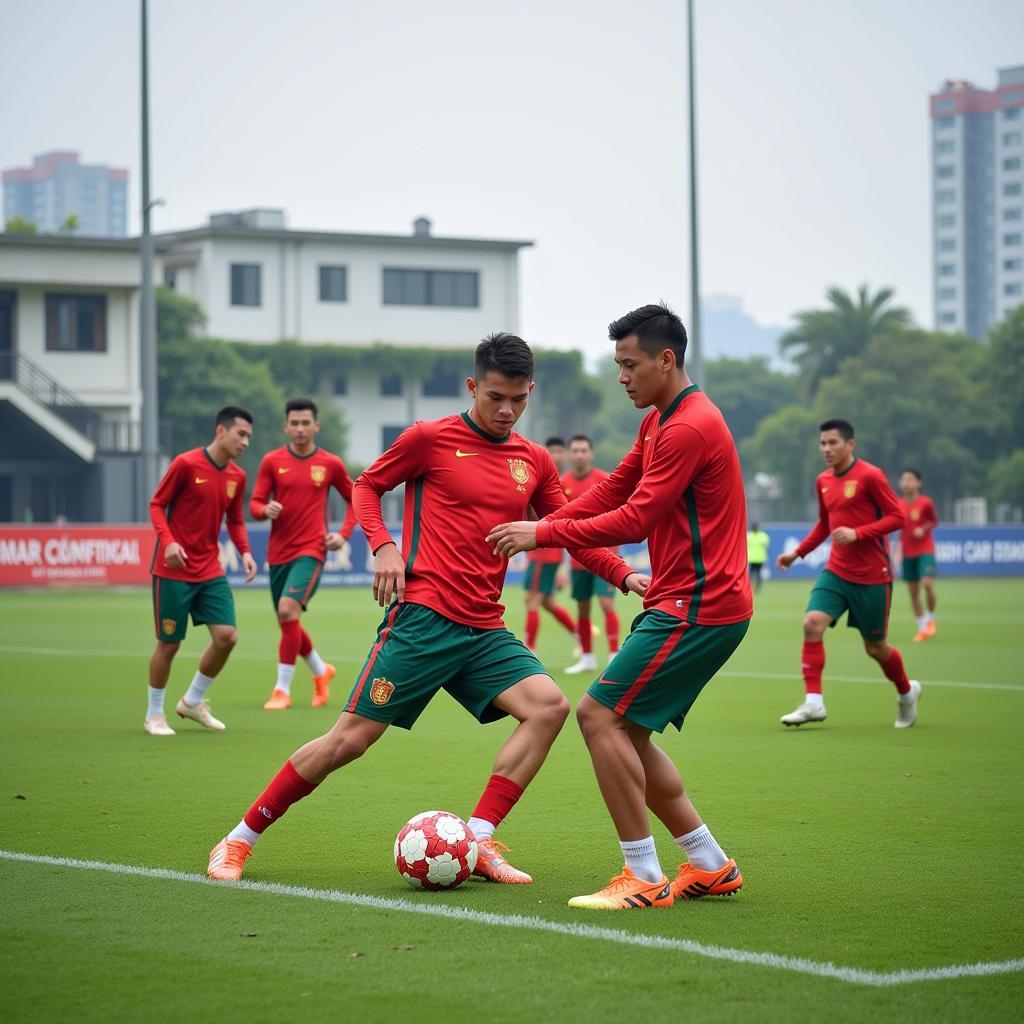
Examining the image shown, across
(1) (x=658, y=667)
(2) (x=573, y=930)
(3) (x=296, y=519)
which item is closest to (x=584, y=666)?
(3) (x=296, y=519)

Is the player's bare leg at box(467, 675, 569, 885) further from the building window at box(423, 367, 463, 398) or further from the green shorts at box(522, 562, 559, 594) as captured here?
the building window at box(423, 367, 463, 398)

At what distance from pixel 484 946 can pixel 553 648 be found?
15.4 m

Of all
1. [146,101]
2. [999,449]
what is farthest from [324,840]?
[999,449]

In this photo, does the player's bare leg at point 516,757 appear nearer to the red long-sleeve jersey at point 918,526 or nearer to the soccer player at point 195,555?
the soccer player at point 195,555

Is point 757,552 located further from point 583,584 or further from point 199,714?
point 199,714

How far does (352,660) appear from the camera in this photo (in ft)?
63.0

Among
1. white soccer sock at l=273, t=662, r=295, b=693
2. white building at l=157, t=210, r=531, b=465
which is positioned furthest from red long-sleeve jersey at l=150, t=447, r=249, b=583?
white building at l=157, t=210, r=531, b=465

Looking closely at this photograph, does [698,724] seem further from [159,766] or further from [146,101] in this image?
[146,101]

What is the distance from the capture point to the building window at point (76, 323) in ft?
169

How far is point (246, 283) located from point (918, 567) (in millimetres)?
48614

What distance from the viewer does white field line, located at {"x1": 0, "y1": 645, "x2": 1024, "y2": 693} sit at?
53.5 feet

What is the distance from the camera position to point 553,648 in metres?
21.3

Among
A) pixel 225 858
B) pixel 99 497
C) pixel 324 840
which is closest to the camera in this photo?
pixel 225 858

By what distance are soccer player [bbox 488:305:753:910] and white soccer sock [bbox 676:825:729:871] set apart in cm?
17
